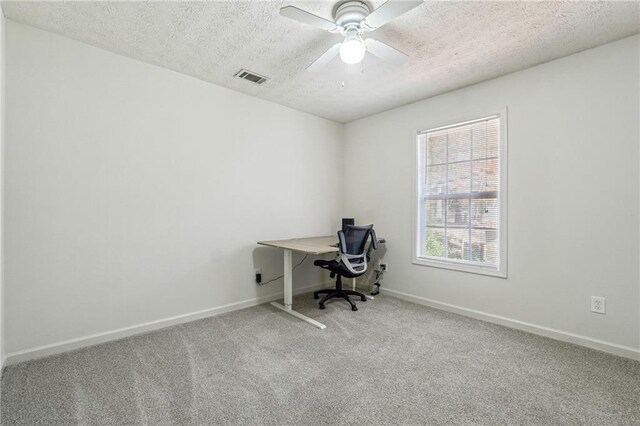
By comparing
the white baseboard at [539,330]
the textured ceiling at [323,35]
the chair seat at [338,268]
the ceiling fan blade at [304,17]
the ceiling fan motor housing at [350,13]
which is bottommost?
the white baseboard at [539,330]

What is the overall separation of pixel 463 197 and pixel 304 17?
2.36 metres

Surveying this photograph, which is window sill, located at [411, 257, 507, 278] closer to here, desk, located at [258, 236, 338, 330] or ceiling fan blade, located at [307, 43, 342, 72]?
desk, located at [258, 236, 338, 330]

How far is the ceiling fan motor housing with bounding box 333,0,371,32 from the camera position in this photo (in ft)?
5.95

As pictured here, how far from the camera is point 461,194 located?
10.3 ft

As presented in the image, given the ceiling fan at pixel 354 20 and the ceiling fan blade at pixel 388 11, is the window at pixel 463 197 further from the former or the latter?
the ceiling fan blade at pixel 388 11

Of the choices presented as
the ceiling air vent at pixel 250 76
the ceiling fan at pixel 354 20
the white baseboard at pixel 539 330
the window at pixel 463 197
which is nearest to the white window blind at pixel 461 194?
the window at pixel 463 197

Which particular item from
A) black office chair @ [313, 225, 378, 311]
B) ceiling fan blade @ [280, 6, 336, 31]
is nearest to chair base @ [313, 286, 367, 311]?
black office chair @ [313, 225, 378, 311]

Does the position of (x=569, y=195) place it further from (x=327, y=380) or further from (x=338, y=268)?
(x=327, y=380)

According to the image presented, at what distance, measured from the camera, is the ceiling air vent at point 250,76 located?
276cm

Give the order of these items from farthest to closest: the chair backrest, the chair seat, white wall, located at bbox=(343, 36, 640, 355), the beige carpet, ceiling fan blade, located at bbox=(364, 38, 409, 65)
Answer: the chair seat
the chair backrest
white wall, located at bbox=(343, 36, 640, 355)
ceiling fan blade, located at bbox=(364, 38, 409, 65)
the beige carpet

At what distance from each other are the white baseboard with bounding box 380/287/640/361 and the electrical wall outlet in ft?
0.76

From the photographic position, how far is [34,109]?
2.10 metres

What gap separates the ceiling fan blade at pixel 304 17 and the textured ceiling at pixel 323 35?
157 mm

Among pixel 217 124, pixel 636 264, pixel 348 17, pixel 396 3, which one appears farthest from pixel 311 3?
pixel 636 264
